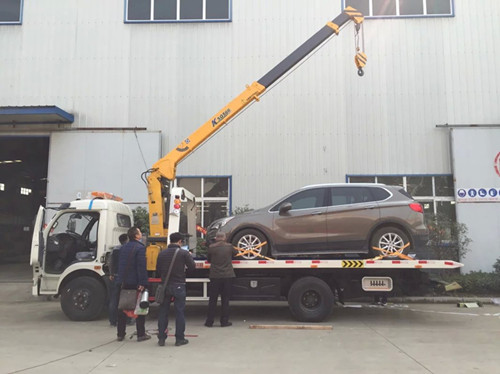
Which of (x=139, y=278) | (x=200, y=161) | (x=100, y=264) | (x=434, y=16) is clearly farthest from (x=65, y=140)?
(x=434, y=16)

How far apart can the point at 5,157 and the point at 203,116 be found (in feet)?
40.2

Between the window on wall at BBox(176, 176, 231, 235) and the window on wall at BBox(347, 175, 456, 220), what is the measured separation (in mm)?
4341

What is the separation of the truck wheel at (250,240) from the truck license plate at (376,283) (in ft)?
6.93

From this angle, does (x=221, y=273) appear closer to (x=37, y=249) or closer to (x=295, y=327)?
(x=295, y=327)

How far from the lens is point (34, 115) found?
13641 millimetres

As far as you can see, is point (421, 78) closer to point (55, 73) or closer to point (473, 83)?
point (473, 83)

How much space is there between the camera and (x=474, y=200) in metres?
13.8

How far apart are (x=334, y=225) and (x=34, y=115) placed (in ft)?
35.7

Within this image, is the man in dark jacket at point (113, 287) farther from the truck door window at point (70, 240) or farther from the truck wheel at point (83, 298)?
Result: the truck door window at point (70, 240)

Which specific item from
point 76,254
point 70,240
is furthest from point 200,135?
point 76,254

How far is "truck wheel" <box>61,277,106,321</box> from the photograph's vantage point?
846 centimetres

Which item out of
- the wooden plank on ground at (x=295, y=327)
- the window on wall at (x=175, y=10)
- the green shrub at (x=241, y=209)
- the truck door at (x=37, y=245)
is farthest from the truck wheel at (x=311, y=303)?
the window on wall at (x=175, y=10)

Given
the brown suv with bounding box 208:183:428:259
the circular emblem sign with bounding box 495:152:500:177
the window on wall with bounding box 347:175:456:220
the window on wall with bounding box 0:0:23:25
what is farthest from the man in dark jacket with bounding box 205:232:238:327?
the window on wall with bounding box 0:0:23:25

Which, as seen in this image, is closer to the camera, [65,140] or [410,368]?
[410,368]
